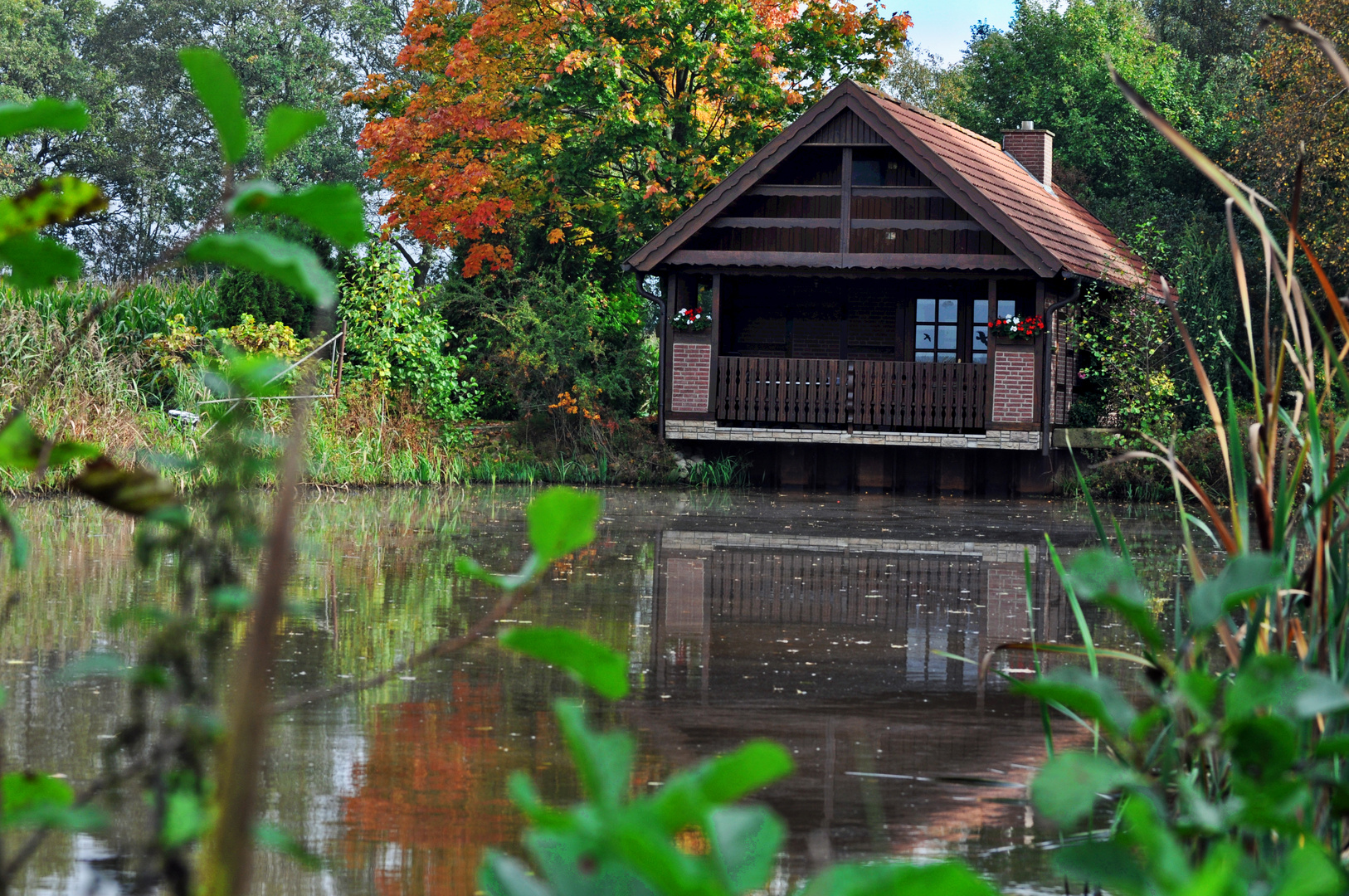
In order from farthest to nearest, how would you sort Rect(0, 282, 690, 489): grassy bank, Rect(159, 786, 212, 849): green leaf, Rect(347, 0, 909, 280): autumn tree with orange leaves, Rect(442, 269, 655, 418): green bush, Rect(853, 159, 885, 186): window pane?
Rect(347, 0, 909, 280): autumn tree with orange leaves < Rect(853, 159, 885, 186): window pane < Rect(442, 269, 655, 418): green bush < Rect(0, 282, 690, 489): grassy bank < Rect(159, 786, 212, 849): green leaf

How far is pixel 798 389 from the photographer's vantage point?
71.1 feet

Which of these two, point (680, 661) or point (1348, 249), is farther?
point (1348, 249)

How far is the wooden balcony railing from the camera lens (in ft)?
69.9

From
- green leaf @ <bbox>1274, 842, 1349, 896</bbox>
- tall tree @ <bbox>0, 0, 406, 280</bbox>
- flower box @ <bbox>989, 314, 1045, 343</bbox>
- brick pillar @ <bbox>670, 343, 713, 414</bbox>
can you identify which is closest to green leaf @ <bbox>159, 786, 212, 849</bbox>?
green leaf @ <bbox>1274, 842, 1349, 896</bbox>

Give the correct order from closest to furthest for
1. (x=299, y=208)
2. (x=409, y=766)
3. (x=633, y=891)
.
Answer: (x=633, y=891)
(x=299, y=208)
(x=409, y=766)

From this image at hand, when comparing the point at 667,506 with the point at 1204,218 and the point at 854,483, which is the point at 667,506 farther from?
the point at 1204,218

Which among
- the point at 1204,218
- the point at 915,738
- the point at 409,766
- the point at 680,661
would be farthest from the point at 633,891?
the point at 1204,218

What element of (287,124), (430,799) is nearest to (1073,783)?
(287,124)

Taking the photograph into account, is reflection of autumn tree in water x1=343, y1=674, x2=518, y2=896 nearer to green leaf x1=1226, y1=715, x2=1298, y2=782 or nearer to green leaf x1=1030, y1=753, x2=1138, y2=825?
green leaf x1=1030, y1=753, x2=1138, y2=825

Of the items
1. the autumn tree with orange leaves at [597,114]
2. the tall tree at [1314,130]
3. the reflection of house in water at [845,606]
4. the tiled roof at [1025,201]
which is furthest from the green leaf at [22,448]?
the tall tree at [1314,130]

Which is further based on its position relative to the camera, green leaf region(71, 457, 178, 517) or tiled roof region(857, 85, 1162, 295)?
tiled roof region(857, 85, 1162, 295)

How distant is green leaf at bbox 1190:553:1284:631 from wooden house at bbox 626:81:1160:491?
775 inches

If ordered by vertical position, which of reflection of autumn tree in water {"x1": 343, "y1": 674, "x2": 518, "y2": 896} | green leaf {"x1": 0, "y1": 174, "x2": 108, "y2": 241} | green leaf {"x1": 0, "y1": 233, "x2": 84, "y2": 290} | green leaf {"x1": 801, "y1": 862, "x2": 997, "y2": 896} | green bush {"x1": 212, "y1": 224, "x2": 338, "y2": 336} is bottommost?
reflection of autumn tree in water {"x1": 343, "y1": 674, "x2": 518, "y2": 896}

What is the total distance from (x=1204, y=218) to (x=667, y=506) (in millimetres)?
16559
